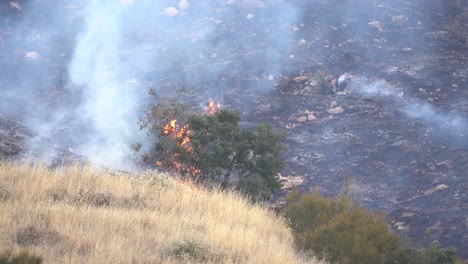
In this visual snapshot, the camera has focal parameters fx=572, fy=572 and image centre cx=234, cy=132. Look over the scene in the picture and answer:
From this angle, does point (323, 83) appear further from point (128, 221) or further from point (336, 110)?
point (128, 221)


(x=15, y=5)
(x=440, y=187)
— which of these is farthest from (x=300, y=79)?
(x=15, y=5)

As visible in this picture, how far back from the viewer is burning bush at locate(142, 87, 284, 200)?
913 centimetres

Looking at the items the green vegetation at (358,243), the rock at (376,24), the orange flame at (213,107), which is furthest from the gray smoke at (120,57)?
the green vegetation at (358,243)

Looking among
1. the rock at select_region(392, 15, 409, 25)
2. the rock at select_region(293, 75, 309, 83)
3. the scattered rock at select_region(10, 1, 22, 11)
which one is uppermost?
the scattered rock at select_region(10, 1, 22, 11)

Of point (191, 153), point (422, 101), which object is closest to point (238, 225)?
point (191, 153)

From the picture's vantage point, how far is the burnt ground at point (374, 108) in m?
9.12

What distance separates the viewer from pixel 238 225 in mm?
6930

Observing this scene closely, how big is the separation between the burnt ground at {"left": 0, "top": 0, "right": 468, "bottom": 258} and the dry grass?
91.7 inches

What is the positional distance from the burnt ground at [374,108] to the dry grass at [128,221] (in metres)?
2.33

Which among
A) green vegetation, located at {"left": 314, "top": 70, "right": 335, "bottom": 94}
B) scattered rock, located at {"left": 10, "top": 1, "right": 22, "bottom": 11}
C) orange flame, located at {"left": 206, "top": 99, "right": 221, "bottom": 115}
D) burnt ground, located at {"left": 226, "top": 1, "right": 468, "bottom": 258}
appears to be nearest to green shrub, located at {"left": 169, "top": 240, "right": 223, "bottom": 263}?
burnt ground, located at {"left": 226, "top": 1, "right": 468, "bottom": 258}

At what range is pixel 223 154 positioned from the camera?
9211 millimetres

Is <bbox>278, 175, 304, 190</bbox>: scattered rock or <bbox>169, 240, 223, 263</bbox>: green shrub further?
<bbox>278, 175, 304, 190</bbox>: scattered rock

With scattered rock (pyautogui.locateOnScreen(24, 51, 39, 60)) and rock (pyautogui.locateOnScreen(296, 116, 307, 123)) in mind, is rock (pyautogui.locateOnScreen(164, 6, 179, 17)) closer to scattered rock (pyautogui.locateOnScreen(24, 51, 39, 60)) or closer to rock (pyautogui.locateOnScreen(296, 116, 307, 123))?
scattered rock (pyautogui.locateOnScreen(24, 51, 39, 60))

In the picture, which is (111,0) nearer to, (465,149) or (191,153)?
(191,153)
